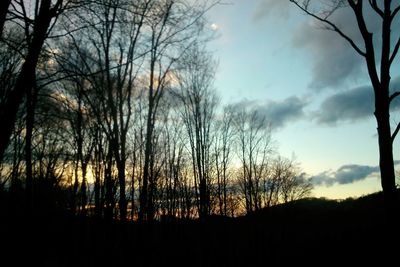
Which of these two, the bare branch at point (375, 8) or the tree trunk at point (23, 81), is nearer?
the tree trunk at point (23, 81)

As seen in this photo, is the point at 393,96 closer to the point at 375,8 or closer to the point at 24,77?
the point at 375,8

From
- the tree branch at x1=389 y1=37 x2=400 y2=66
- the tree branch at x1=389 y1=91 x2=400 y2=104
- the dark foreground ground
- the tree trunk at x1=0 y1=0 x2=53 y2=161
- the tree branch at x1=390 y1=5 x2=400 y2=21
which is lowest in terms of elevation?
the dark foreground ground

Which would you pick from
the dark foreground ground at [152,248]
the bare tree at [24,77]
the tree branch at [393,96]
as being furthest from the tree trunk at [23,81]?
the tree branch at [393,96]

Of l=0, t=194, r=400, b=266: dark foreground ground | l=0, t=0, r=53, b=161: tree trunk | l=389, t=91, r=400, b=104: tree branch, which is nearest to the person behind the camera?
l=0, t=0, r=53, b=161: tree trunk

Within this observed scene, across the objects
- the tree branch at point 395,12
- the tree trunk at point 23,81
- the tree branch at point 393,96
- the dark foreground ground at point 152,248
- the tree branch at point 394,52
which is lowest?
the dark foreground ground at point 152,248

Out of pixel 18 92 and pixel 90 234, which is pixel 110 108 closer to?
pixel 90 234

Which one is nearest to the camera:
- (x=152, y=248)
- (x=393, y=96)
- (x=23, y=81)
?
(x=23, y=81)

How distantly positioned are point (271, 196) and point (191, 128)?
28.4m

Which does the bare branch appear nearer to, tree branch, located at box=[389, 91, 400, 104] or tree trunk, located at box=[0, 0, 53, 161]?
tree branch, located at box=[389, 91, 400, 104]

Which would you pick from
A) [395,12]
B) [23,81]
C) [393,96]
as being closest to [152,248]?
[23,81]

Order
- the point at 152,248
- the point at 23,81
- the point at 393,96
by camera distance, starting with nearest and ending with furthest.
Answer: the point at 23,81
the point at 393,96
the point at 152,248

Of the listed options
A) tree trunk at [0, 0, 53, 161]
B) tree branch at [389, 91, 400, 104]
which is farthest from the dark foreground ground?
tree trunk at [0, 0, 53, 161]

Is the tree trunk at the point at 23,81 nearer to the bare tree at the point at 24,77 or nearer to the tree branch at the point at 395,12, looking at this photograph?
the bare tree at the point at 24,77

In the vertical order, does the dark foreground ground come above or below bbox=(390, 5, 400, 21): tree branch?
below
